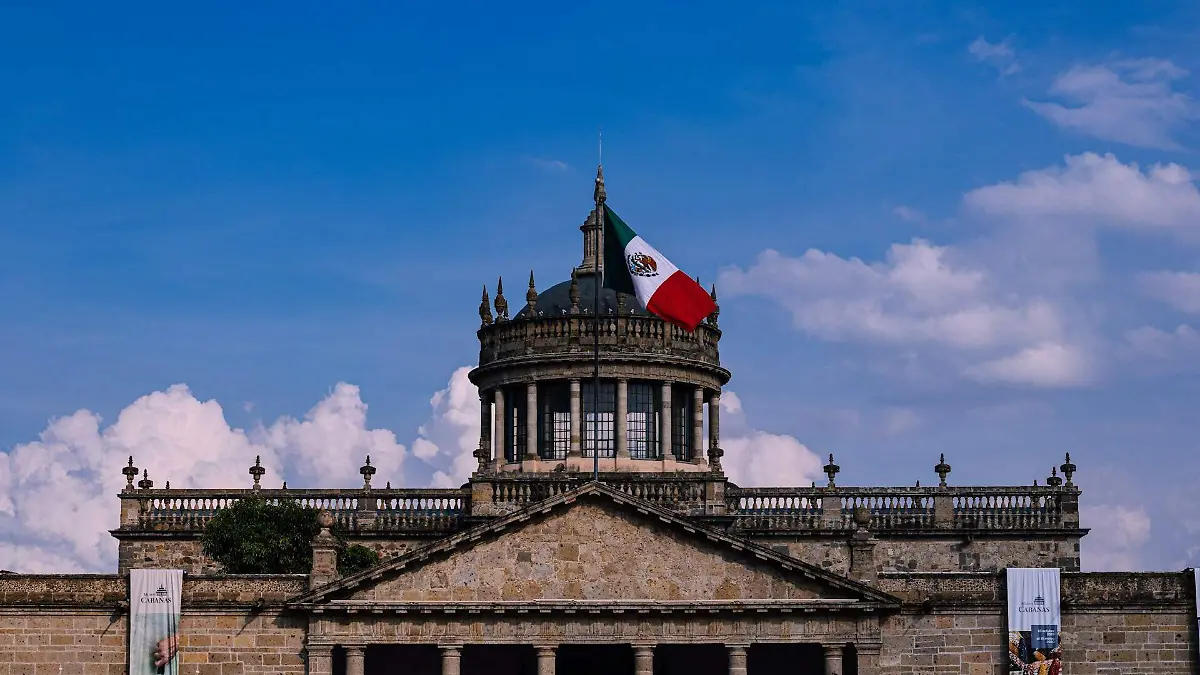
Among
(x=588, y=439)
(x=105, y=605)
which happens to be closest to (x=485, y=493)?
(x=588, y=439)

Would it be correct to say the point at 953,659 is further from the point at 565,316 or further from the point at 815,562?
the point at 565,316

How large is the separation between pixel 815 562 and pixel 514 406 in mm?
12926

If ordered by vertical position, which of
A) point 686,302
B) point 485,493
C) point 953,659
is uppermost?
point 686,302

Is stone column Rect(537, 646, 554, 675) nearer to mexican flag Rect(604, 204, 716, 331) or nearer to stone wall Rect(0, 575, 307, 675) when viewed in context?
stone wall Rect(0, 575, 307, 675)

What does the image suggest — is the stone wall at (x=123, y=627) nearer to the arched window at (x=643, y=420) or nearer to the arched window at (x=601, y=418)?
the arched window at (x=601, y=418)

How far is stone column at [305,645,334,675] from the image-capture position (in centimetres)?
8025

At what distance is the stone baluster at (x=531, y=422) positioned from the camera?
9188 cm

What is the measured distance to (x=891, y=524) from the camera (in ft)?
285

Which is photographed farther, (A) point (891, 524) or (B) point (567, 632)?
(A) point (891, 524)

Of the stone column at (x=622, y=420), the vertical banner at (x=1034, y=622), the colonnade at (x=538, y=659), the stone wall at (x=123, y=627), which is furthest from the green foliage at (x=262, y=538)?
the vertical banner at (x=1034, y=622)

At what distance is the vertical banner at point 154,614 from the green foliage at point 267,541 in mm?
4276

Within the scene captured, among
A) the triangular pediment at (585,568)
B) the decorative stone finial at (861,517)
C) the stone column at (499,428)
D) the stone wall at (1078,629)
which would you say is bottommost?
the stone wall at (1078,629)

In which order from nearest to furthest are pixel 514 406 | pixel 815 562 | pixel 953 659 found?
pixel 953 659 < pixel 815 562 < pixel 514 406

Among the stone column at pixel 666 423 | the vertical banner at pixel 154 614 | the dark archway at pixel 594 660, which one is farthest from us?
the stone column at pixel 666 423
